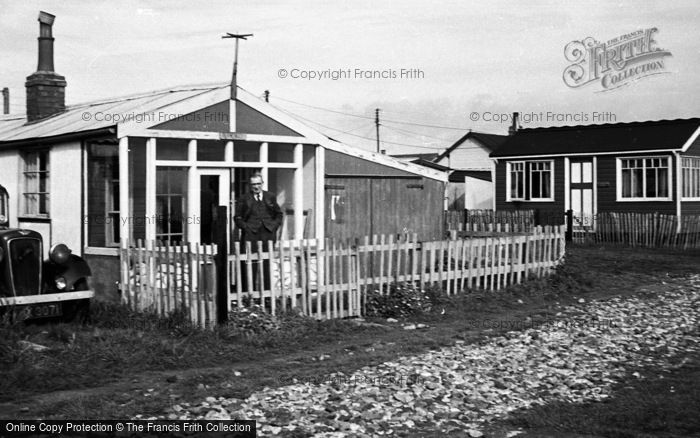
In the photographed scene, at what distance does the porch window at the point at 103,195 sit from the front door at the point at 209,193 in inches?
54.0

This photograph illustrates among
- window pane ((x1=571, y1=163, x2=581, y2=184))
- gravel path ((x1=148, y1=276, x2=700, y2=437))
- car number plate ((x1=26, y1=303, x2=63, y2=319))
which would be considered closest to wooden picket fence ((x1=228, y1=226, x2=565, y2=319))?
car number plate ((x1=26, y1=303, x2=63, y2=319))

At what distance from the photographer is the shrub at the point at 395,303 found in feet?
39.8

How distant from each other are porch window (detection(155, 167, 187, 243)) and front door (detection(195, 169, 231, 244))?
0.93 ft

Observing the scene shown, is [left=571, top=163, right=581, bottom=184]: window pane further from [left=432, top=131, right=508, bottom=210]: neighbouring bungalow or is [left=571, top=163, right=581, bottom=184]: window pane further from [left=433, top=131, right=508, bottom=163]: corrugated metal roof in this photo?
[left=433, top=131, right=508, bottom=163]: corrugated metal roof

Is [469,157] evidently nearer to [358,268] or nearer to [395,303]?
[395,303]

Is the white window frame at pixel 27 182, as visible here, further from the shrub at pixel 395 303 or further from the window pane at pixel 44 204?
the shrub at pixel 395 303

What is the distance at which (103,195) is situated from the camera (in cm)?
1316

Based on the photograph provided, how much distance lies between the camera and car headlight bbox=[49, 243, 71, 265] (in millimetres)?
10863

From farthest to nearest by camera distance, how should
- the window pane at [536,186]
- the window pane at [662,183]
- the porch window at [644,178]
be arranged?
the window pane at [536,186] → the porch window at [644,178] → the window pane at [662,183]

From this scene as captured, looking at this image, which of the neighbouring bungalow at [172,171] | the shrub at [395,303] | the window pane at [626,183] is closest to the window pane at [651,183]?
the window pane at [626,183]

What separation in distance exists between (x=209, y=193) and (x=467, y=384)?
694cm

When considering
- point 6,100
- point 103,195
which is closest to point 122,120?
point 103,195

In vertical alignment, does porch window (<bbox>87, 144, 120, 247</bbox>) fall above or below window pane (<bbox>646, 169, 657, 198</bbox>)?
below

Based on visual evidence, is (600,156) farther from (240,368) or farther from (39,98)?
(240,368)
